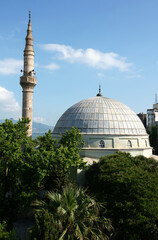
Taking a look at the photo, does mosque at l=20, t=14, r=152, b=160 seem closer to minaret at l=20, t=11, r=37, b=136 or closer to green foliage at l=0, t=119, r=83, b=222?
minaret at l=20, t=11, r=37, b=136

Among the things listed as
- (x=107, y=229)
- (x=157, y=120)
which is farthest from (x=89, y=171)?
(x=157, y=120)

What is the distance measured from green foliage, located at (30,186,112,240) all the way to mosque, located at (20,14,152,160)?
1027 centimetres

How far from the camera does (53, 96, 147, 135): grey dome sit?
26984 millimetres

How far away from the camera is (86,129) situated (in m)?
27.0

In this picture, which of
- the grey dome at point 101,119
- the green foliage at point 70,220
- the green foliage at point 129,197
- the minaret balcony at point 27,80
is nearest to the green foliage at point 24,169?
the green foliage at point 70,220

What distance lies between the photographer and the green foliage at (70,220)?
12.1m

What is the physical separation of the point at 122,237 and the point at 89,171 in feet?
29.1

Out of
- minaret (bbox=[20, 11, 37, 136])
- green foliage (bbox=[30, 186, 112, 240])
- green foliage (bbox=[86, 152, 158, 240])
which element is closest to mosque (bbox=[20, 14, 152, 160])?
minaret (bbox=[20, 11, 37, 136])

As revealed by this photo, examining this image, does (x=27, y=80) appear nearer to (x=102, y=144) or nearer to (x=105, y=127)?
(x=105, y=127)

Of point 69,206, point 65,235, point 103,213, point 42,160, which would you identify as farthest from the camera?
point 42,160

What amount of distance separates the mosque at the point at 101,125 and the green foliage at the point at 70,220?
1027 cm

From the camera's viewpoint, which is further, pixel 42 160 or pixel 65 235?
pixel 42 160

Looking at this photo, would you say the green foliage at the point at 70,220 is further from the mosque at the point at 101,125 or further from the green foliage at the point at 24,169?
the mosque at the point at 101,125

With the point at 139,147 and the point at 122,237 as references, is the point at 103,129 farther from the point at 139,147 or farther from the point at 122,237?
the point at 122,237
